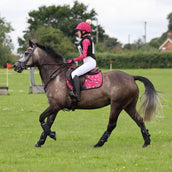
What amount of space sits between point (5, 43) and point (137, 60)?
31.1m

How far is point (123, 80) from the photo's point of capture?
927 centimetres

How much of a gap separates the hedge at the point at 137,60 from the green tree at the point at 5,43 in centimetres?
1861

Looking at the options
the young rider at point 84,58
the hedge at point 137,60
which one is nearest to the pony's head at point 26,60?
the young rider at point 84,58

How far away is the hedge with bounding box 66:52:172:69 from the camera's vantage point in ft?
227

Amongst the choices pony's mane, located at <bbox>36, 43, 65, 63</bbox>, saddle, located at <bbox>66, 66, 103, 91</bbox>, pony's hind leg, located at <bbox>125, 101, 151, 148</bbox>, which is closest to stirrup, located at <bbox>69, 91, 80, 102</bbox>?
saddle, located at <bbox>66, 66, 103, 91</bbox>

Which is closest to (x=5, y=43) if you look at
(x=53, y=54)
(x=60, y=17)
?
(x=60, y=17)

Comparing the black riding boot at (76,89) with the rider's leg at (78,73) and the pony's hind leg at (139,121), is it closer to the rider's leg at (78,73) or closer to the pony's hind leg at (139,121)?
the rider's leg at (78,73)

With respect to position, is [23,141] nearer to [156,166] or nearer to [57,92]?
[57,92]

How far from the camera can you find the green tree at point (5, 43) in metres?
73.0

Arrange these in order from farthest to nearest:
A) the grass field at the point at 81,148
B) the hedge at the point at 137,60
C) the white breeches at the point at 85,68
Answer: the hedge at the point at 137,60
the white breeches at the point at 85,68
the grass field at the point at 81,148

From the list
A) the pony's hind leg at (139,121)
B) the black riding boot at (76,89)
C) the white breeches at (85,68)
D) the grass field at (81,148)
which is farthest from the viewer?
the pony's hind leg at (139,121)

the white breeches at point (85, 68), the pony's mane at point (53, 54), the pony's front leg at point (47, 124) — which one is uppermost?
the pony's mane at point (53, 54)

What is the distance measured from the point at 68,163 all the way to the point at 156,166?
1.74m

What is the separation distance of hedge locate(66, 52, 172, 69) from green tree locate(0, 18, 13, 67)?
18608 mm
